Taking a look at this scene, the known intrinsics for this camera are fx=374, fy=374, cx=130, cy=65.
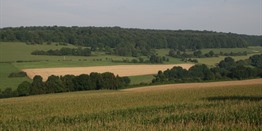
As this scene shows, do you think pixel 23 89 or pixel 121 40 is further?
pixel 121 40

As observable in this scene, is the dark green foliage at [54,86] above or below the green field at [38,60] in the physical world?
below

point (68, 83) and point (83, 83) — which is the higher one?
point (68, 83)

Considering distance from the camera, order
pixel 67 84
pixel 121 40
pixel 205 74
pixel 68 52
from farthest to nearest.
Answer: pixel 121 40 < pixel 68 52 < pixel 205 74 < pixel 67 84

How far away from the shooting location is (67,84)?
69500mm

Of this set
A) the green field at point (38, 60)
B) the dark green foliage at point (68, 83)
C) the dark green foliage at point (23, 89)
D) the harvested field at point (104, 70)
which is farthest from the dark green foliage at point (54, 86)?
the harvested field at point (104, 70)

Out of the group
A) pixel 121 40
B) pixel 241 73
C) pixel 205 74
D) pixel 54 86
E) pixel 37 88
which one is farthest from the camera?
pixel 121 40

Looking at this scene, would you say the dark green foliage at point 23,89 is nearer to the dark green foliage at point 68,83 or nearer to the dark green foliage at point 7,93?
the dark green foliage at point 7,93

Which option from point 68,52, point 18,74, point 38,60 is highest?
point 68,52

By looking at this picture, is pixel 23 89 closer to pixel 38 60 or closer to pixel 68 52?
pixel 38 60

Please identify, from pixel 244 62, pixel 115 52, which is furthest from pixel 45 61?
pixel 244 62

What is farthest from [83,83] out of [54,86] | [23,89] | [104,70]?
[104,70]

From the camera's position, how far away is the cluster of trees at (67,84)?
65.1 m

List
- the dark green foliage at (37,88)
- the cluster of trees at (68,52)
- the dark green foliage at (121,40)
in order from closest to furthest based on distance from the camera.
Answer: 1. the dark green foliage at (37,88)
2. the cluster of trees at (68,52)
3. the dark green foliage at (121,40)

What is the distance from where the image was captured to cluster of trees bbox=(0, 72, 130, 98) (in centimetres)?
6506
